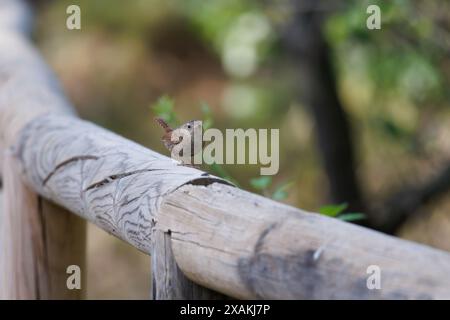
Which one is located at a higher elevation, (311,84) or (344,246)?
(311,84)

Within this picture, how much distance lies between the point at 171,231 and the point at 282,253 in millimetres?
223

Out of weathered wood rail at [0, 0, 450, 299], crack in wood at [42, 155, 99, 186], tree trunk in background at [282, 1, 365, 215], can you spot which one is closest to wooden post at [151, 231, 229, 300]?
weathered wood rail at [0, 0, 450, 299]

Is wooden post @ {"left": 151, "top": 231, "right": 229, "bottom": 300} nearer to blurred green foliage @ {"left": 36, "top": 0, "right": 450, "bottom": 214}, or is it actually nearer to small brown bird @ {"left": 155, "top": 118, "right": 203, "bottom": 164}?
small brown bird @ {"left": 155, "top": 118, "right": 203, "bottom": 164}

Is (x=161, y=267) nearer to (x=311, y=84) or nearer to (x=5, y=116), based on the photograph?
(x=5, y=116)

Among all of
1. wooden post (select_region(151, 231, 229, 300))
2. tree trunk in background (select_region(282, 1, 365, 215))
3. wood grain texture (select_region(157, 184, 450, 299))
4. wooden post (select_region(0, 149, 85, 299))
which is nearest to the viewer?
wood grain texture (select_region(157, 184, 450, 299))

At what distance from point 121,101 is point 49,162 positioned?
247 inches

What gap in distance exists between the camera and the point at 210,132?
1.54m

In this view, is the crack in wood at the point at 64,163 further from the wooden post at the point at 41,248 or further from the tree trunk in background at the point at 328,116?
the tree trunk in background at the point at 328,116

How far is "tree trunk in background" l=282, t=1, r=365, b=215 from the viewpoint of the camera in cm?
422

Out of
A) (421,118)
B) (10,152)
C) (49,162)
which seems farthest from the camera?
(421,118)

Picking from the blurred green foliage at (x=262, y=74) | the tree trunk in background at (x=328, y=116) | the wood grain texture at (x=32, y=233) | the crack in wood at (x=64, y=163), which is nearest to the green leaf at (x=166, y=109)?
the blurred green foliage at (x=262, y=74)

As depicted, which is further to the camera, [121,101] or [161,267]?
Result: [121,101]

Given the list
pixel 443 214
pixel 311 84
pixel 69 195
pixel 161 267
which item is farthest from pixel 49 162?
pixel 443 214

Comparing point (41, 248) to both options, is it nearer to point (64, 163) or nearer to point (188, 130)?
point (64, 163)
